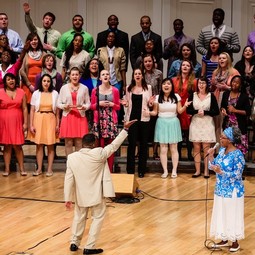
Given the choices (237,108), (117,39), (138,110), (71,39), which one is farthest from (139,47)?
(237,108)

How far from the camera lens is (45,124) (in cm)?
1049

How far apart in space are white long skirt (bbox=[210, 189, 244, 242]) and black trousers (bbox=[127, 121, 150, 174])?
118 inches

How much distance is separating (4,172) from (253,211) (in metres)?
3.64

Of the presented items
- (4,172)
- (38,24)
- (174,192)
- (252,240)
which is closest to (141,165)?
(174,192)

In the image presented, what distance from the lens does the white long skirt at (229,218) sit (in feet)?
24.3

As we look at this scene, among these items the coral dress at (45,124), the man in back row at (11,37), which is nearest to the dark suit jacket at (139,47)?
the coral dress at (45,124)

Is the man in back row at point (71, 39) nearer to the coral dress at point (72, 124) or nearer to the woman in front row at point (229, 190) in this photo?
the coral dress at point (72, 124)

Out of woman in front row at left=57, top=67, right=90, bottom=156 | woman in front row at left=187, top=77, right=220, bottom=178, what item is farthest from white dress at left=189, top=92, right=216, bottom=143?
woman in front row at left=57, top=67, right=90, bottom=156

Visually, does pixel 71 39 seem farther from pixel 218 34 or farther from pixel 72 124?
pixel 218 34

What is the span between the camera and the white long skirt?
24.3 feet

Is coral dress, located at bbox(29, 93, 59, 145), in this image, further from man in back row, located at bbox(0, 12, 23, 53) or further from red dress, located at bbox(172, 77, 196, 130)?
red dress, located at bbox(172, 77, 196, 130)

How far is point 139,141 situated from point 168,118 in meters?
0.50

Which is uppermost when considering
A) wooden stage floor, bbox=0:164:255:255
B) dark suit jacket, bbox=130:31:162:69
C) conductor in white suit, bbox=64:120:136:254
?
dark suit jacket, bbox=130:31:162:69

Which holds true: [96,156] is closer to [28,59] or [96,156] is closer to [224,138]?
[224,138]
